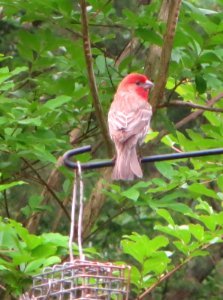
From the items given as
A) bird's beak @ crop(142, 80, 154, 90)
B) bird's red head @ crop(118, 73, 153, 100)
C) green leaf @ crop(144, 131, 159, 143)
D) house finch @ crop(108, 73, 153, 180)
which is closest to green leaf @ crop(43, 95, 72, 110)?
house finch @ crop(108, 73, 153, 180)

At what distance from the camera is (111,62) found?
6715 millimetres

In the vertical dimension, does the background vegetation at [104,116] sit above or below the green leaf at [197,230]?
above

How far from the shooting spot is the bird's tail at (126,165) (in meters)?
5.54

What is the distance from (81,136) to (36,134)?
0.99 meters

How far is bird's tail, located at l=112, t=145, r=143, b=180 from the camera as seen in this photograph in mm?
5535

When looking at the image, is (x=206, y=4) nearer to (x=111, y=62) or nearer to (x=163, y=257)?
(x=111, y=62)

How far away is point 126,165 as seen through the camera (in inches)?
220

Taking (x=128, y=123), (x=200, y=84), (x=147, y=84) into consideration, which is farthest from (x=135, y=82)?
(x=200, y=84)

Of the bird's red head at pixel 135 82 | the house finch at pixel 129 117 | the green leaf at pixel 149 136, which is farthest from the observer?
the green leaf at pixel 149 136

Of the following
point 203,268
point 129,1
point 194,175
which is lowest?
point 203,268

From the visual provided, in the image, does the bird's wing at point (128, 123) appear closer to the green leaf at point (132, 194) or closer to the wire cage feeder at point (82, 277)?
the green leaf at point (132, 194)

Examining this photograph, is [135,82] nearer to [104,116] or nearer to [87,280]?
[104,116]

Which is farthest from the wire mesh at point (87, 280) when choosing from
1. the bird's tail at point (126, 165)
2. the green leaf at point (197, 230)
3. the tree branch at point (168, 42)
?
the tree branch at point (168, 42)

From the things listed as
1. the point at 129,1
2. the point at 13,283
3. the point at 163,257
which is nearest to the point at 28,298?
the point at 13,283
